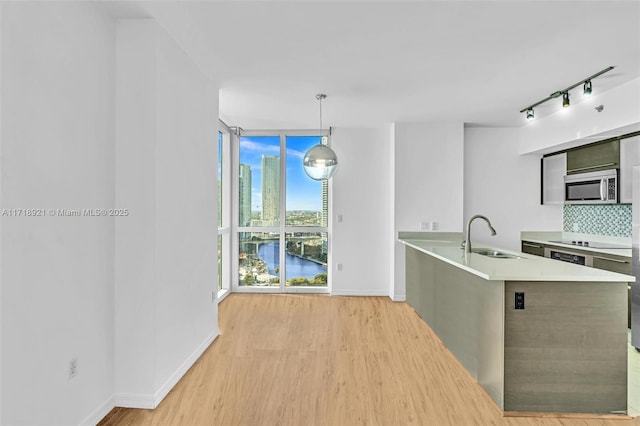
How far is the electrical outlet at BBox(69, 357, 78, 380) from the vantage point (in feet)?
6.26

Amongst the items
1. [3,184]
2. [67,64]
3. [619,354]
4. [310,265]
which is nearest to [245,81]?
A: [67,64]

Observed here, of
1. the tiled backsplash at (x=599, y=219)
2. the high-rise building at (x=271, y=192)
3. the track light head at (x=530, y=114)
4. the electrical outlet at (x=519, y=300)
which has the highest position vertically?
the track light head at (x=530, y=114)

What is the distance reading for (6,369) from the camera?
5.08 ft

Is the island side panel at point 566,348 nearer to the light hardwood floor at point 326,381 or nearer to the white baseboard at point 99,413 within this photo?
the light hardwood floor at point 326,381

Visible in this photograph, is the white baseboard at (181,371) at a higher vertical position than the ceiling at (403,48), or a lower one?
lower

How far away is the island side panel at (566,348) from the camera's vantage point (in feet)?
7.30

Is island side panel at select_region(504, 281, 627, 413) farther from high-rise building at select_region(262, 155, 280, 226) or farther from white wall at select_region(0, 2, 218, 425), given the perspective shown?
high-rise building at select_region(262, 155, 280, 226)

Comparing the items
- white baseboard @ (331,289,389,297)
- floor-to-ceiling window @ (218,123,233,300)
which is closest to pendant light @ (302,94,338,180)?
floor-to-ceiling window @ (218,123,233,300)

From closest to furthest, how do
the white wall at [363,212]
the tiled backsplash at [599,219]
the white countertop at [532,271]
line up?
the white countertop at [532,271]
the tiled backsplash at [599,219]
the white wall at [363,212]

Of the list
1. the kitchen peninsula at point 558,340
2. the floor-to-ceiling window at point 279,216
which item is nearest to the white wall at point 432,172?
the floor-to-ceiling window at point 279,216

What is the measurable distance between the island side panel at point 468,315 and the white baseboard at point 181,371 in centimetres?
219

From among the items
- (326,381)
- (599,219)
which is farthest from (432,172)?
(326,381)

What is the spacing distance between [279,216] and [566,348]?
4.05 m

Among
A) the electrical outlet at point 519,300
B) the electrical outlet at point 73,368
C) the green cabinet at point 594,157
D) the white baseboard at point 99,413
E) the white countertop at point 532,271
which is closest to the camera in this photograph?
the electrical outlet at point 73,368
